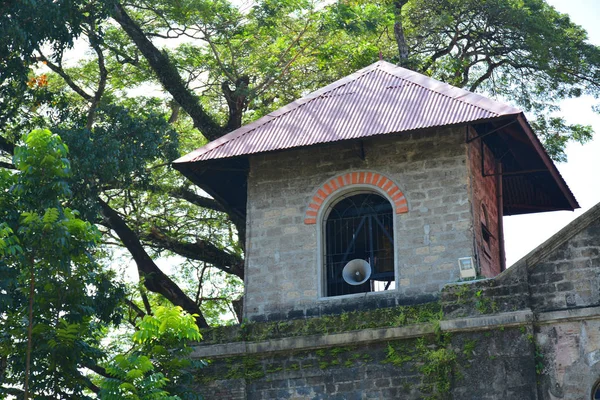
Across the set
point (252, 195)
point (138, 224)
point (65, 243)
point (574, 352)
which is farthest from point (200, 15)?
point (574, 352)

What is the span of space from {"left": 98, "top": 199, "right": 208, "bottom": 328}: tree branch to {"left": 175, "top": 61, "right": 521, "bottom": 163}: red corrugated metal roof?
5.91 m

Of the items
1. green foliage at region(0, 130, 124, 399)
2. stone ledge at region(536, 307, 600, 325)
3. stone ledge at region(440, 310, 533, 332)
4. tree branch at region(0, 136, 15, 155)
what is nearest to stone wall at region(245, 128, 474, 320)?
stone ledge at region(440, 310, 533, 332)

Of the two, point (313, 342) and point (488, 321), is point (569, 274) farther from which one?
point (313, 342)

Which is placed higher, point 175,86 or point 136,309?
point 175,86

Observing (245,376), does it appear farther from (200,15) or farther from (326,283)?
(200,15)

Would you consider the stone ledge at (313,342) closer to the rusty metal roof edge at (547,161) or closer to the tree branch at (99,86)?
the rusty metal roof edge at (547,161)

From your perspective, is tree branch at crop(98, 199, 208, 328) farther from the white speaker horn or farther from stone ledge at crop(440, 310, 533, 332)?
stone ledge at crop(440, 310, 533, 332)

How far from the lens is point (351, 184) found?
1709 cm

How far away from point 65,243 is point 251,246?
3796 millimetres

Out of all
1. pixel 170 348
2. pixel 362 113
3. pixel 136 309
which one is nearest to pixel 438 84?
pixel 362 113

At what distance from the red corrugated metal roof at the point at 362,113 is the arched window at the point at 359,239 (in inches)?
44.2

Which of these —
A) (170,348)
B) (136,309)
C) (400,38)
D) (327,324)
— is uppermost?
(400,38)

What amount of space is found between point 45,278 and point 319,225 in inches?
168

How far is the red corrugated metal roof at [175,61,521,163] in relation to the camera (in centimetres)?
1638
